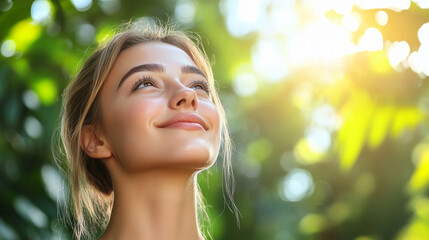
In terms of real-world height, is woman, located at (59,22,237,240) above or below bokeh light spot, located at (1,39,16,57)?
below

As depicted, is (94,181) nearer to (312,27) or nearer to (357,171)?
(312,27)

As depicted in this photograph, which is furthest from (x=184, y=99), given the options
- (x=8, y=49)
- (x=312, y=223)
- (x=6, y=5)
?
(x=312, y=223)

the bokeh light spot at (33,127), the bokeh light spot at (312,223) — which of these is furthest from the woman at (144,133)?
the bokeh light spot at (312,223)

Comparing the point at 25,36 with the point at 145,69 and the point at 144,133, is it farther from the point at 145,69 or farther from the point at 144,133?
the point at 144,133

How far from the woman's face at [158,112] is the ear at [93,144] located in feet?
0.04

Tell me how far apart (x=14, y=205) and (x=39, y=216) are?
17 centimetres

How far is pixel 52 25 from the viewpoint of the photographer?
2.53 meters

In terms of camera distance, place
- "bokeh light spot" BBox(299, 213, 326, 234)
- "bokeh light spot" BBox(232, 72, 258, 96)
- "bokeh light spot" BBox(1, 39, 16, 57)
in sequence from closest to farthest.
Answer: "bokeh light spot" BBox(1, 39, 16, 57), "bokeh light spot" BBox(232, 72, 258, 96), "bokeh light spot" BBox(299, 213, 326, 234)

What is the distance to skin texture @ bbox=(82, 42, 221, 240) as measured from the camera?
125cm

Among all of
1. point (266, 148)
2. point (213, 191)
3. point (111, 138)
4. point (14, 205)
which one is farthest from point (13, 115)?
point (266, 148)

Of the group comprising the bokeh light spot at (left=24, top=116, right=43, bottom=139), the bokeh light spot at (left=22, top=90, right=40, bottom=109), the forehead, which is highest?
the bokeh light spot at (left=22, top=90, right=40, bottom=109)

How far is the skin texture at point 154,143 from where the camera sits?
125 centimetres

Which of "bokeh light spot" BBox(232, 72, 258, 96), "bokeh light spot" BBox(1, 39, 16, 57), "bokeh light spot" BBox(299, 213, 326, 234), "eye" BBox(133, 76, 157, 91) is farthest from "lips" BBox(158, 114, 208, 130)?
"bokeh light spot" BBox(299, 213, 326, 234)

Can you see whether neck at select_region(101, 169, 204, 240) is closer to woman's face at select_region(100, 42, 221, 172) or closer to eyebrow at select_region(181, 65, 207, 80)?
woman's face at select_region(100, 42, 221, 172)
